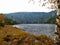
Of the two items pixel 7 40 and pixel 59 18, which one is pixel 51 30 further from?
pixel 59 18

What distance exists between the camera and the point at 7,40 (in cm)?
394

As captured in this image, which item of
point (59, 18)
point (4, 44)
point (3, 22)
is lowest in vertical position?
point (4, 44)

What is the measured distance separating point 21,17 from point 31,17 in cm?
21

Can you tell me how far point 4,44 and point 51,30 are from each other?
980 millimetres

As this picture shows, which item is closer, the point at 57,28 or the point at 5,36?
the point at 57,28

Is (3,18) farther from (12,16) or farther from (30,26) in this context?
(30,26)

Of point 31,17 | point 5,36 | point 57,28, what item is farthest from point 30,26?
point 57,28

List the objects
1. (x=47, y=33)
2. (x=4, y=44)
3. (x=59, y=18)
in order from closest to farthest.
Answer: (x=59, y=18) → (x=4, y=44) → (x=47, y=33)

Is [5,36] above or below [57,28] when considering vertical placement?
below

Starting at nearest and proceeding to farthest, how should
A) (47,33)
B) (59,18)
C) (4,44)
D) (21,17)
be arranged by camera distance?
(59,18) < (4,44) < (47,33) < (21,17)

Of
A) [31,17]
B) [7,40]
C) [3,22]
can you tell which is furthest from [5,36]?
[31,17]

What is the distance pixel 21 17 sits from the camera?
4.38 metres

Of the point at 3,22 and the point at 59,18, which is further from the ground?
the point at 59,18

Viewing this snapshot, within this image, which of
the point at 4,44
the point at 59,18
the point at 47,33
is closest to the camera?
the point at 59,18
